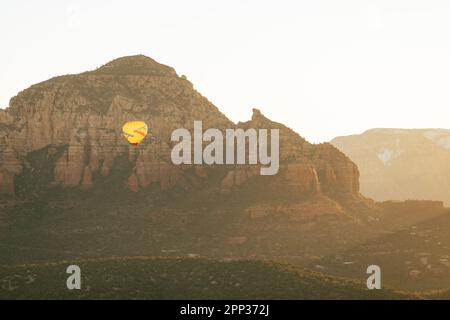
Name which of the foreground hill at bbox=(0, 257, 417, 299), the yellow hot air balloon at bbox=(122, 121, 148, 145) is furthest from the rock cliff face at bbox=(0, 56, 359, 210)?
the foreground hill at bbox=(0, 257, 417, 299)

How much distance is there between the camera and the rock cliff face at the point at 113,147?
149m

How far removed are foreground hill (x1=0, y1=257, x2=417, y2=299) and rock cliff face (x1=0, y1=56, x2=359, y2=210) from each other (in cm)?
6117

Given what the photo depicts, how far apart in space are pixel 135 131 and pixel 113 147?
4976 mm

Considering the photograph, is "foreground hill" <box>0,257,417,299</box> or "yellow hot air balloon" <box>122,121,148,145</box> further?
"yellow hot air balloon" <box>122,121,148,145</box>

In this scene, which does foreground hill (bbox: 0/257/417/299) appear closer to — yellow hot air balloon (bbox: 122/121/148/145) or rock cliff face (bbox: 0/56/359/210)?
rock cliff face (bbox: 0/56/359/210)

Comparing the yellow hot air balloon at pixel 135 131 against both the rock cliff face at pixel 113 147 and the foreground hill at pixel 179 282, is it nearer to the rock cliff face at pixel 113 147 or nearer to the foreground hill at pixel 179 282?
the rock cliff face at pixel 113 147

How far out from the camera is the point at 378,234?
144750 mm

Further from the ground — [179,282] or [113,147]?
[113,147]

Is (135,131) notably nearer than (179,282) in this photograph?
No

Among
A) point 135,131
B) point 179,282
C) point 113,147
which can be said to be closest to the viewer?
point 179,282

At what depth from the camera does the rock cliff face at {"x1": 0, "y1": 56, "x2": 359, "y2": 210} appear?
148875 mm

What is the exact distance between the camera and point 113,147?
153 m

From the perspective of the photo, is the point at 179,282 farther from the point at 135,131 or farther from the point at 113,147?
the point at 113,147

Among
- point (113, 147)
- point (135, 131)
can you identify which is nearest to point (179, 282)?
point (135, 131)
